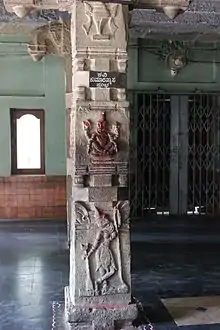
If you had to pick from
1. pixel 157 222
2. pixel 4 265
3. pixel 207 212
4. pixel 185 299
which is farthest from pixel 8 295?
pixel 207 212

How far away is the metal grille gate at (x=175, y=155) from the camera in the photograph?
24.2ft

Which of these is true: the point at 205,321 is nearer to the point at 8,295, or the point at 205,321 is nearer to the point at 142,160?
the point at 8,295

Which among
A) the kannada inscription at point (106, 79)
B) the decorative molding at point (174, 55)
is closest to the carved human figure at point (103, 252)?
the kannada inscription at point (106, 79)

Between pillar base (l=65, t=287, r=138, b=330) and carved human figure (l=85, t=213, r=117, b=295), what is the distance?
0.41 ft

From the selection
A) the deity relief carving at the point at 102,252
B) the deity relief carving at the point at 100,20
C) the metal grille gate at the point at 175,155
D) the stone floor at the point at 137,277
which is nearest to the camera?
the deity relief carving at the point at 100,20

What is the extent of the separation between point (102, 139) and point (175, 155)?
→ 14.3ft

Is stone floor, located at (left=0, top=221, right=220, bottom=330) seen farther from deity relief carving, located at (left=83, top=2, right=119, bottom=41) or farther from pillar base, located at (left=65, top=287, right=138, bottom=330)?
deity relief carving, located at (left=83, top=2, right=119, bottom=41)

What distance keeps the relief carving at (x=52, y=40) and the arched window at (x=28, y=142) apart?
1.88 m

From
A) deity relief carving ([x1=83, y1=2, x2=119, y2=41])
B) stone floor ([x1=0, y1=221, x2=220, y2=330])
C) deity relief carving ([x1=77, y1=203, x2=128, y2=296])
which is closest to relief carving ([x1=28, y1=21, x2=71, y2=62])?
deity relief carving ([x1=83, y1=2, x2=119, y2=41])

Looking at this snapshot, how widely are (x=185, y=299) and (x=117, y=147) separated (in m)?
1.49

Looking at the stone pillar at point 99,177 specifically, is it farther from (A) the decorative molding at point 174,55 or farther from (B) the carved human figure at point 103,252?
(A) the decorative molding at point 174,55

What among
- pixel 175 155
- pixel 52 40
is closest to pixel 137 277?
pixel 52 40

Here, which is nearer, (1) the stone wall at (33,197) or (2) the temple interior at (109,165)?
(2) the temple interior at (109,165)

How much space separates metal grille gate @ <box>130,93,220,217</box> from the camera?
738cm
